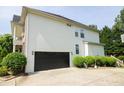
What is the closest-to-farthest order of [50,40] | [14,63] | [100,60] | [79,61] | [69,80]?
1. [69,80]
2. [14,63]
3. [50,40]
4. [79,61]
5. [100,60]

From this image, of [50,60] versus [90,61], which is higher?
[50,60]

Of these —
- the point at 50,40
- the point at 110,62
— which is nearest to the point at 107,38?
the point at 110,62

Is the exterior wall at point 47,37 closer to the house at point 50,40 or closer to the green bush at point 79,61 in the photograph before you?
the house at point 50,40

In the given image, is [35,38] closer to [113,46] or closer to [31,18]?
[31,18]

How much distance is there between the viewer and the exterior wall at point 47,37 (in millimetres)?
15415

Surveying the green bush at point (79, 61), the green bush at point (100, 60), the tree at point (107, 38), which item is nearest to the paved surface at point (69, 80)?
the green bush at point (79, 61)

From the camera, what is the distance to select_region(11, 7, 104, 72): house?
51.2ft

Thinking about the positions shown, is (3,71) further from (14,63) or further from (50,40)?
(50,40)

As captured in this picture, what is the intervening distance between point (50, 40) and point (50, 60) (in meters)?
2.29

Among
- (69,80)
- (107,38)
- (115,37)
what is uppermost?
(115,37)

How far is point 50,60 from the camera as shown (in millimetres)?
17500

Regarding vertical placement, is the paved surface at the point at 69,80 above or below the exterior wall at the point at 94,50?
below

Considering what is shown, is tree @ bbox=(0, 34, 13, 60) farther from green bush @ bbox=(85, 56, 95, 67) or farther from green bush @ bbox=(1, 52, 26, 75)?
green bush @ bbox=(85, 56, 95, 67)

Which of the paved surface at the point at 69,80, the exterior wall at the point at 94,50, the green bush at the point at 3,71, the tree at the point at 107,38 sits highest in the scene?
the tree at the point at 107,38
